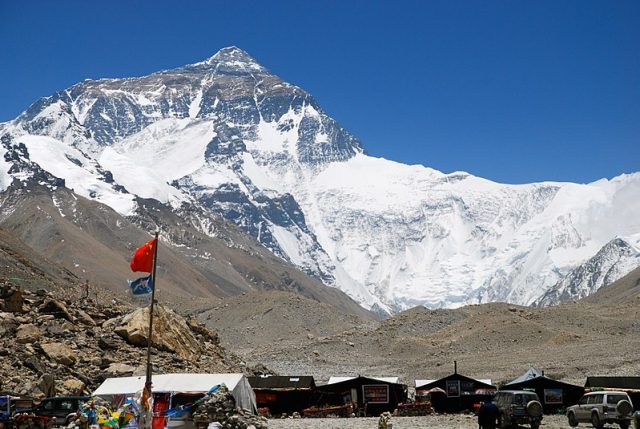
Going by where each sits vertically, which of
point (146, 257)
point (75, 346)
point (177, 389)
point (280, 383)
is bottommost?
point (177, 389)

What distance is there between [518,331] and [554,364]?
27.3 metres

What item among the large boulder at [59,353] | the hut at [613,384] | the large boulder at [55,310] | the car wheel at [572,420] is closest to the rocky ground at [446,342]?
the hut at [613,384]

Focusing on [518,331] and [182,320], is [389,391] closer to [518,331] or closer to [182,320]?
[182,320]

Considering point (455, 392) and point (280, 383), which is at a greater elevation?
point (280, 383)

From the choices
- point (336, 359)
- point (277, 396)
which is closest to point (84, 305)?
point (277, 396)

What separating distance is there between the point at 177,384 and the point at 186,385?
42 centimetres

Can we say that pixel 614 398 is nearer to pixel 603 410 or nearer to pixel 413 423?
pixel 603 410

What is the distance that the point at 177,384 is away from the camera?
41031 millimetres

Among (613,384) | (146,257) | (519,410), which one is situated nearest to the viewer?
(146,257)

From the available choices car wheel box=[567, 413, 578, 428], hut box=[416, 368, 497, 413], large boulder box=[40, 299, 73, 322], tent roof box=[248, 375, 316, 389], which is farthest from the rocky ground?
large boulder box=[40, 299, 73, 322]

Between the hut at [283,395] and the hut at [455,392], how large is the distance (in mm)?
7575

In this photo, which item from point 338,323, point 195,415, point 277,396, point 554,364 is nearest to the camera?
point 195,415

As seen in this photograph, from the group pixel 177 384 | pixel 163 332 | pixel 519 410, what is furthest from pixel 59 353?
pixel 519 410

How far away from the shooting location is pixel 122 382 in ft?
142
